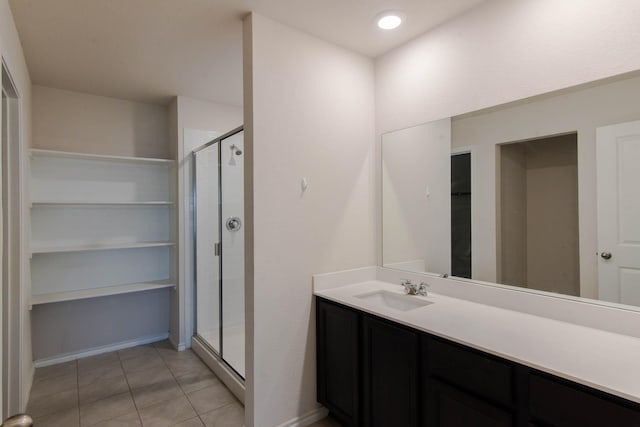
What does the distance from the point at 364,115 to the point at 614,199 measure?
1.57 metres

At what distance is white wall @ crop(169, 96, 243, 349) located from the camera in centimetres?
325

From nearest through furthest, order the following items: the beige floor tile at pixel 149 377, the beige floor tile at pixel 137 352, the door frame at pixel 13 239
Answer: the door frame at pixel 13 239 < the beige floor tile at pixel 149 377 < the beige floor tile at pixel 137 352

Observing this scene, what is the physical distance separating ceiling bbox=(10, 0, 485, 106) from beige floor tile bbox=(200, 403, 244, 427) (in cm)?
256

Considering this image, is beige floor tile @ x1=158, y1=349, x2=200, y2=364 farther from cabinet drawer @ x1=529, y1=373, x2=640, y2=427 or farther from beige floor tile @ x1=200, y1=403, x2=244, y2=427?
cabinet drawer @ x1=529, y1=373, x2=640, y2=427

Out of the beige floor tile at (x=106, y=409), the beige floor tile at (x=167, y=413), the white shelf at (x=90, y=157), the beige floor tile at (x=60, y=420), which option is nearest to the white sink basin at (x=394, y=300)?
the beige floor tile at (x=167, y=413)

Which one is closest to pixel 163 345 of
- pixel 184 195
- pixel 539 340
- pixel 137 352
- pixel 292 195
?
pixel 137 352

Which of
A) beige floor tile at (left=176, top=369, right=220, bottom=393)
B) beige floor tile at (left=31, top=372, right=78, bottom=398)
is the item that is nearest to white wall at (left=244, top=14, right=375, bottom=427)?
beige floor tile at (left=176, top=369, right=220, bottom=393)

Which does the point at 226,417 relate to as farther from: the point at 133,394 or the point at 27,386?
the point at 27,386

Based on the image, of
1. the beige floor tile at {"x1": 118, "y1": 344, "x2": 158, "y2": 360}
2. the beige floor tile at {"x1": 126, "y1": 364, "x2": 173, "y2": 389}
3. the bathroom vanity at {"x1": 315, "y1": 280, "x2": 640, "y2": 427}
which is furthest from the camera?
the beige floor tile at {"x1": 118, "y1": 344, "x2": 158, "y2": 360}

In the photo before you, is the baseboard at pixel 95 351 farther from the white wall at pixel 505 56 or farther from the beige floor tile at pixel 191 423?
the white wall at pixel 505 56

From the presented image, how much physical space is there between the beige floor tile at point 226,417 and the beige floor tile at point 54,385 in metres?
1.26

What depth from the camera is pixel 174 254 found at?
340 cm

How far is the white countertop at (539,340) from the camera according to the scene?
3.52ft

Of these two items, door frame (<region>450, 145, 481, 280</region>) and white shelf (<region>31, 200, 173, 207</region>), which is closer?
door frame (<region>450, 145, 481, 280</region>)
